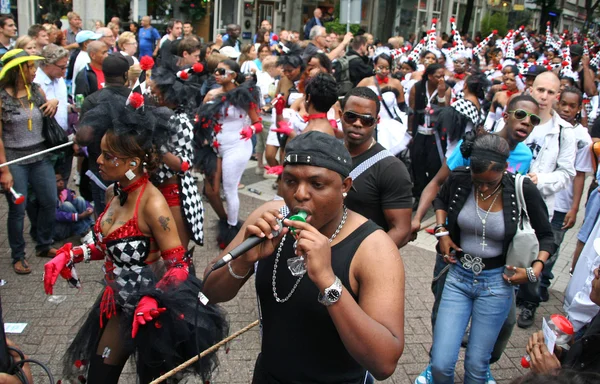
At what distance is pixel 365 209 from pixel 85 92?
17.3 ft

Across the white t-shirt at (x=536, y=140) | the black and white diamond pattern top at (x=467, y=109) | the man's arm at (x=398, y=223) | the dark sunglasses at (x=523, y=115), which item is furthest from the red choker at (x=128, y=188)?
the black and white diamond pattern top at (x=467, y=109)

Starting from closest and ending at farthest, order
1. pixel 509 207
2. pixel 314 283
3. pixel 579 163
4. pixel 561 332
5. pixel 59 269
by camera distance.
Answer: pixel 314 283, pixel 561 332, pixel 59 269, pixel 509 207, pixel 579 163

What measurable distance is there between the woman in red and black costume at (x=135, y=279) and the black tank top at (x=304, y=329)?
91cm

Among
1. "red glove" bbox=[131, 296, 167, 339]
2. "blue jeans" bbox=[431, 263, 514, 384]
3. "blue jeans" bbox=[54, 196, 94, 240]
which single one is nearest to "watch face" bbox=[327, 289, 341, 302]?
"red glove" bbox=[131, 296, 167, 339]

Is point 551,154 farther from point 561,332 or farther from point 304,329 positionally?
point 304,329

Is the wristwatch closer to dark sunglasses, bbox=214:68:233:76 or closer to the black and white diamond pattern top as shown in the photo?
dark sunglasses, bbox=214:68:233:76

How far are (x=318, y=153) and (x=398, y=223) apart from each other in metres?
1.65

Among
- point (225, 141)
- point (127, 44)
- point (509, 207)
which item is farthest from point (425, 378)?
point (127, 44)

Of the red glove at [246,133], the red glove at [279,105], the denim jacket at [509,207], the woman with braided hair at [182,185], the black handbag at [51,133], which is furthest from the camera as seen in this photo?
the red glove at [279,105]

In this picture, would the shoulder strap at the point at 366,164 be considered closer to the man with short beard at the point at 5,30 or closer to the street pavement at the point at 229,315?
the street pavement at the point at 229,315

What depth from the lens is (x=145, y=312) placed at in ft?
9.93

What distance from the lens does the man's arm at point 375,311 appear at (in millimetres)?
1986

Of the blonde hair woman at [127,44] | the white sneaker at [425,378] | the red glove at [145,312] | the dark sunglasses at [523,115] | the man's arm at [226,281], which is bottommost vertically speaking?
the white sneaker at [425,378]

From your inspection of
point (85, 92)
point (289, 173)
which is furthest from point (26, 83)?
point (289, 173)
